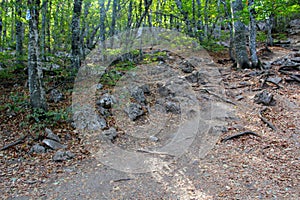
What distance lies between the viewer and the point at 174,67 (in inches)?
576

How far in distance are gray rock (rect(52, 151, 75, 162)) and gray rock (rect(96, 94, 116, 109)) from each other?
292 cm

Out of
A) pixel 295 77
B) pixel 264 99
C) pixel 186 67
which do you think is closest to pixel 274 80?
pixel 295 77

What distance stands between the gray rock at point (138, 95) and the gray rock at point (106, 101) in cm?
109

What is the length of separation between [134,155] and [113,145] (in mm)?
902

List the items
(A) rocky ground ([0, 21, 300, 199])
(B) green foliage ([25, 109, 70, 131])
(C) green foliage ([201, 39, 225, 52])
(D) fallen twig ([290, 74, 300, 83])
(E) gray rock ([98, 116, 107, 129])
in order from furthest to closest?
(C) green foliage ([201, 39, 225, 52])
(D) fallen twig ([290, 74, 300, 83])
(E) gray rock ([98, 116, 107, 129])
(B) green foliage ([25, 109, 70, 131])
(A) rocky ground ([0, 21, 300, 199])

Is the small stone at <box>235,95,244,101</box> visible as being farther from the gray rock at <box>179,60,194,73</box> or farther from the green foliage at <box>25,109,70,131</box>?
the green foliage at <box>25,109,70,131</box>

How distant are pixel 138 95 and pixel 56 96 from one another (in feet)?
11.5

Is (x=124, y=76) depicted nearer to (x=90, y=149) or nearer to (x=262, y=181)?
(x=90, y=149)

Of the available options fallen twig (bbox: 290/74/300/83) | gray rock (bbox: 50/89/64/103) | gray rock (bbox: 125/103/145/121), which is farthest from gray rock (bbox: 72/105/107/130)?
fallen twig (bbox: 290/74/300/83)

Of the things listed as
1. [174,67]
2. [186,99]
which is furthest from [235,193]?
[174,67]

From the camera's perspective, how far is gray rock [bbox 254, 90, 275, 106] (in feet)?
29.5

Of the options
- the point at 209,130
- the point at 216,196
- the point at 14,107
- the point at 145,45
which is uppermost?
the point at 145,45

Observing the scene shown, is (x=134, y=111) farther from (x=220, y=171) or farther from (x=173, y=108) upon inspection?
(x=220, y=171)

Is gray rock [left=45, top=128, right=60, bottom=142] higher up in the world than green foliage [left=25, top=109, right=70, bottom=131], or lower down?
lower down
